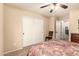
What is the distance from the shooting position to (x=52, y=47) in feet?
6.56

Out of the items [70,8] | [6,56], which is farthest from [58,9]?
[6,56]

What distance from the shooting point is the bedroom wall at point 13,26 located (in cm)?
194

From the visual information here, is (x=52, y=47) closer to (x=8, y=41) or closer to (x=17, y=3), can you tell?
(x=8, y=41)

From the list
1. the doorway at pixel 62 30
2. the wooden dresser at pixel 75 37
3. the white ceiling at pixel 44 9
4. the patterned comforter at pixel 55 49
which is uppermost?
the white ceiling at pixel 44 9

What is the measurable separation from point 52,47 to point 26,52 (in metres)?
0.50

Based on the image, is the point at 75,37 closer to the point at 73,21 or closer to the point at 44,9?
the point at 73,21

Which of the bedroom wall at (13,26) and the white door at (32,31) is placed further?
the white door at (32,31)

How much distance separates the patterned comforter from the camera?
190 centimetres

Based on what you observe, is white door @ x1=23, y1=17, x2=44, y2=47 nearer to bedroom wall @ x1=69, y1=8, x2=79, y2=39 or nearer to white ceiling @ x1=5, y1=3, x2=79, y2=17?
white ceiling @ x1=5, y1=3, x2=79, y2=17

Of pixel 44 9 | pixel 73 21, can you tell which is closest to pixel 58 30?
pixel 73 21

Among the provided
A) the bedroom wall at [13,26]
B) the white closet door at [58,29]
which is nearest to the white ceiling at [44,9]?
the bedroom wall at [13,26]

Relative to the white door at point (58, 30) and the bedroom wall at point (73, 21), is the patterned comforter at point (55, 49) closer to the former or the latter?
the white door at point (58, 30)

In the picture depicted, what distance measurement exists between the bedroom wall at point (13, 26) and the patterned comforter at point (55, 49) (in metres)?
0.27

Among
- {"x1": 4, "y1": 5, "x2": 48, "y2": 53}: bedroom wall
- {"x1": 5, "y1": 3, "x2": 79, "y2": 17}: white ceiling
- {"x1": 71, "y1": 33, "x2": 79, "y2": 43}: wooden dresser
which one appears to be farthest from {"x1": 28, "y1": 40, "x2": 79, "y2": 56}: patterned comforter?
{"x1": 5, "y1": 3, "x2": 79, "y2": 17}: white ceiling
